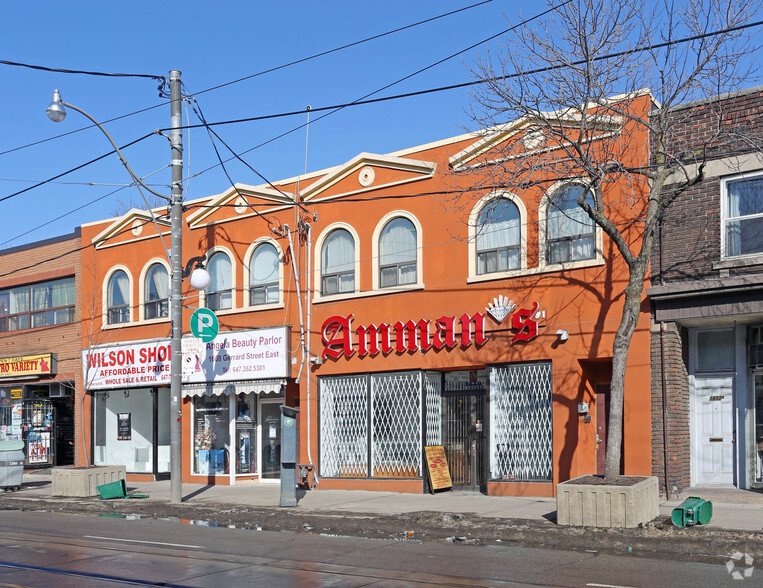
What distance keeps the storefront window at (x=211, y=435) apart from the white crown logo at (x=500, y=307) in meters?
8.68

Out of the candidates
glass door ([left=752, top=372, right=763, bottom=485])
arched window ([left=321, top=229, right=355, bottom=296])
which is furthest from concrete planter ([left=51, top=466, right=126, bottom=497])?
→ glass door ([left=752, top=372, right=763, bottom=485])

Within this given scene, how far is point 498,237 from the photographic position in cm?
1845

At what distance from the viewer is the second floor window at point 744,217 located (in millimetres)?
15266

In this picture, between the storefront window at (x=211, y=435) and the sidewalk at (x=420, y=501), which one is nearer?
the sidewalk at (x=420, y=501)

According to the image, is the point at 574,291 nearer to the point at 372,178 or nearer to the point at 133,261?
the point at 372,178

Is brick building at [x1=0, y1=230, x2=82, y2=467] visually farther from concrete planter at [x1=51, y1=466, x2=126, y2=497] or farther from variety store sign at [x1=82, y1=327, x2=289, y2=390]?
Answer: concrete planter at [x1=51, y1=466, x2=126, y2=497]

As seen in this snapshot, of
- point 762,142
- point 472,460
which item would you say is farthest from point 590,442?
point 762,142

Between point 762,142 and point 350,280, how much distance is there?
971 cm

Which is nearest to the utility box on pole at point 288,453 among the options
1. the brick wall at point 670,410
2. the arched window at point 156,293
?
the brick wall at point 670,410

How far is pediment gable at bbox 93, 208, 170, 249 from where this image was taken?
25484mm

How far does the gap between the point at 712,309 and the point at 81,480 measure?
46.9ft

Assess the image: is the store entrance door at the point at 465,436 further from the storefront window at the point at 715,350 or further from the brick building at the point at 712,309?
the storefront window at the point at 715,350

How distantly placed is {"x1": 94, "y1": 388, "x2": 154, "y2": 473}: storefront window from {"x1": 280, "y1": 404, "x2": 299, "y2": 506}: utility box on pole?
9.18 metres

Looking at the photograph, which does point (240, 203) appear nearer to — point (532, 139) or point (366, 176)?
point (366, 176)
